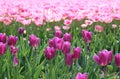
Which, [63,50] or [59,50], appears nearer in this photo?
[63,50]

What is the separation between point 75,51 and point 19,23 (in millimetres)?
2467

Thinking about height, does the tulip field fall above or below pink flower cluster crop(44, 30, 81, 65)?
below

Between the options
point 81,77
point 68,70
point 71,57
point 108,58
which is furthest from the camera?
point 68,70

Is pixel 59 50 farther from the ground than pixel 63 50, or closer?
closer

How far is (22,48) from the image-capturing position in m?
3.36

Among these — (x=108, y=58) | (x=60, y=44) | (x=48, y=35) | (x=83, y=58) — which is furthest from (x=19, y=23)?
(x=108, y=58)

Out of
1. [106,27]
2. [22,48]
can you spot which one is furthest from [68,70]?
[106,27]

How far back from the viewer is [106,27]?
16.4ft

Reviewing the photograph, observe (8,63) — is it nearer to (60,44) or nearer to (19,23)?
(60,44)

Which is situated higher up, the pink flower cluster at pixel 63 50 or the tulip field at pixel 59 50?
the pink flower cluster at pixel 63 50

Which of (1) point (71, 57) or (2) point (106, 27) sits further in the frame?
(2) point (106, 27)

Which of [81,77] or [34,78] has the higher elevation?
[81,77]

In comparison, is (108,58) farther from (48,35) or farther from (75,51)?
(48,35)

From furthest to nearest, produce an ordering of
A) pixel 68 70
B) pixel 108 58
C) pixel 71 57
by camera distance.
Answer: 1. pixel 68 70
2. pixel 71 57
3. pixel 108 58
